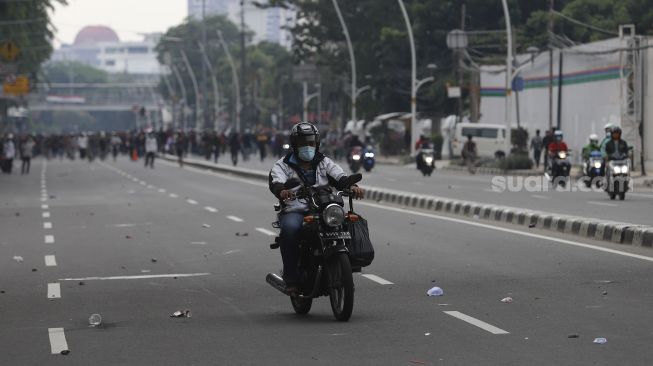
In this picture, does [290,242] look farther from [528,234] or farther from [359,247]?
[528,234]

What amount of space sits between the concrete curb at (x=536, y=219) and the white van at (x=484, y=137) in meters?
30.4

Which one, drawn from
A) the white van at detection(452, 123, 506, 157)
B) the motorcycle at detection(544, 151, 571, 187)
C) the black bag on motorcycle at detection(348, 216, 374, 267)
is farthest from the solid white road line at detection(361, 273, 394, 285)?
the white van at detection(452, 123, 506, 157)

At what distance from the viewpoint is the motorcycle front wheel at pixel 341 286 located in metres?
10.8

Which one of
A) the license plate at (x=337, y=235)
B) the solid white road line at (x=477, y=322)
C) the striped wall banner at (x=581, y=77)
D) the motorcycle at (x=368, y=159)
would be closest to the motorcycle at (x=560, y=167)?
the striped wall banner at (x=581, y=77)

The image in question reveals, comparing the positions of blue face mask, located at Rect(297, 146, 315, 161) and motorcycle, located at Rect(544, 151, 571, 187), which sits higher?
blue face mask, located at Rect(297, 146, 315, 161)

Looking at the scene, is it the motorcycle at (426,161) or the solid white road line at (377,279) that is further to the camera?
the motorcycle at (426,161)

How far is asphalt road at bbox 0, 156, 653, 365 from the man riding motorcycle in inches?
20.5

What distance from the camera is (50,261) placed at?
57.3ft

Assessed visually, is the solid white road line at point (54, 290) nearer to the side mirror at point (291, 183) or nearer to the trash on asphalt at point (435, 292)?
the side mirror at point (291, 183)

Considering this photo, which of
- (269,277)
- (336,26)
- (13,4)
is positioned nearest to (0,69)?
(13,4)

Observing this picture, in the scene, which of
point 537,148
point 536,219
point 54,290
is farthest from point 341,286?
point 537,148

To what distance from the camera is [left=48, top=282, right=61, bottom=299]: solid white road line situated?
13487mm

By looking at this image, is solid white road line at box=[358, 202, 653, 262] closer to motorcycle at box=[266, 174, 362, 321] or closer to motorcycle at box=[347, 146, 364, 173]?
motorcycle at box=[266, 174, 362, 321]

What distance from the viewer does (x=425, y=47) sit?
276ft
